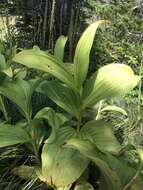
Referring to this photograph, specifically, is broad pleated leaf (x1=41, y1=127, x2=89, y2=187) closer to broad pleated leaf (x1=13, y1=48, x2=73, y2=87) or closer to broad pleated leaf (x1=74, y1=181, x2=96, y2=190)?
broad pleated leaf (x1=74, y1=181, x2=96, y2=190)

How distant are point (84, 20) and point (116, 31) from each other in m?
0.40

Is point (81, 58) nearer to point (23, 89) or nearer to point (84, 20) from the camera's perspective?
point (23, 89)

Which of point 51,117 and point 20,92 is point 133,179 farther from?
point 20,92

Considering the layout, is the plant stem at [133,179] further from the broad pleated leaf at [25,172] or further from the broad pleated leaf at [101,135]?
the broad pleated leaf at [25,172]

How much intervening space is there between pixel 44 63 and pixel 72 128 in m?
0.37

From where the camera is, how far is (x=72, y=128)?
2584 mm

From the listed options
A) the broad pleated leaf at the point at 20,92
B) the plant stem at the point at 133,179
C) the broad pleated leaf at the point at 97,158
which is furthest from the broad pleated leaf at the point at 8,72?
the plant stem at the point at 133,179

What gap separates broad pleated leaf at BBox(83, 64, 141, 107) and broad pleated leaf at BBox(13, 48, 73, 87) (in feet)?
0.37

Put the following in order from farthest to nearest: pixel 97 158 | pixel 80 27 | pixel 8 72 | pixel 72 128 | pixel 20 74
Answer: pixel 80 27 → pixel 20 74 → pixel 8 72 → pixel 72 128 → pixel 97 158

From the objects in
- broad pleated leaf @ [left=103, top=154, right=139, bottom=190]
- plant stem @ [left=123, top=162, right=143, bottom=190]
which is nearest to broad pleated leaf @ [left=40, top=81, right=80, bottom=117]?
broad pleated leaf @ [left=103, top=154, right=139, bottom=190]

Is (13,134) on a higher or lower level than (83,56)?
lower

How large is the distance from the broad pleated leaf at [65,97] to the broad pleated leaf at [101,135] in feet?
0.34

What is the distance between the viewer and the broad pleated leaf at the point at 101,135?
249 cm

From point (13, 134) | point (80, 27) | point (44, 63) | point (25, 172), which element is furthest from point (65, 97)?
point (80, 27)
